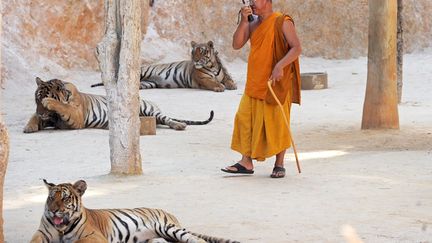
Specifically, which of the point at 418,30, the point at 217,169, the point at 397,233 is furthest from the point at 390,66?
the point at 418,30

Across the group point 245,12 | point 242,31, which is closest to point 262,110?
point 242,31

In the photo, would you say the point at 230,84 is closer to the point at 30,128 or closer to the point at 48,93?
the point at 48,93

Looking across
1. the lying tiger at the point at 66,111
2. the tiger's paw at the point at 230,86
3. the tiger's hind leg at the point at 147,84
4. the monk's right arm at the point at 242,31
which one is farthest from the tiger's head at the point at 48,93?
the tiger's paw at the point at 230,86

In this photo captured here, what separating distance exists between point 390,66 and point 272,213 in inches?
223

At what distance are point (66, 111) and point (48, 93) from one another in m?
0.33

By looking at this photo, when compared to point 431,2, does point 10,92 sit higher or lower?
lower

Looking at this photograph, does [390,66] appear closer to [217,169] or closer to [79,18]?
[217,169]

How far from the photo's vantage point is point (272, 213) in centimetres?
758

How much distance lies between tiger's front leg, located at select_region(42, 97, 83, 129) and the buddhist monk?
168 inches

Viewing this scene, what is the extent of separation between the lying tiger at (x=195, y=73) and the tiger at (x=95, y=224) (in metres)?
11.6

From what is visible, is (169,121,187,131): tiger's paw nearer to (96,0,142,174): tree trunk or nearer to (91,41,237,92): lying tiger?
(96,0,142,174): tree trunk

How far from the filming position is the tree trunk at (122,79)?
927 cm

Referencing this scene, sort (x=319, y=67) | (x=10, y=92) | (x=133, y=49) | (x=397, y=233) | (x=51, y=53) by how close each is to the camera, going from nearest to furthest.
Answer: (x=397, y=233), (x=133, y=49), (x=10, y=92), (x=51, y=53), (x=319, y=67)

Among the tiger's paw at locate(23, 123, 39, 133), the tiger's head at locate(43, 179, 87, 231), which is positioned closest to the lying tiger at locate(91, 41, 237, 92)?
the tiger's paw at locate(23, 123, 39, 133)
